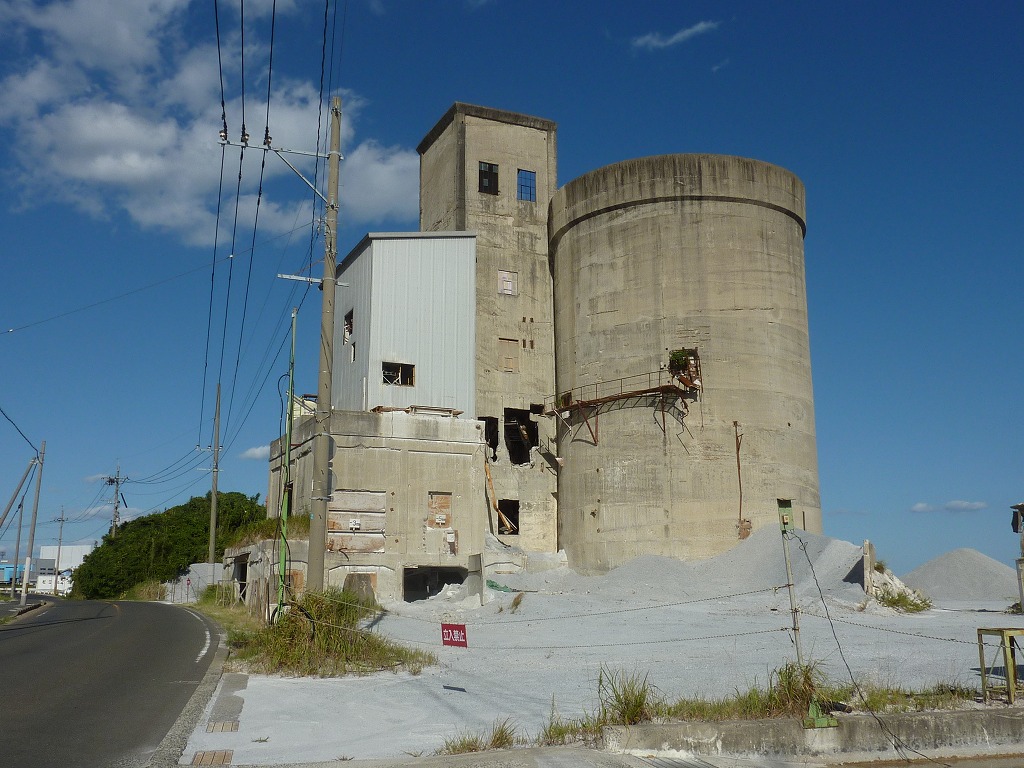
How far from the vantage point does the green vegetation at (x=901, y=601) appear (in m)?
27.2

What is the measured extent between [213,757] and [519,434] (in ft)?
101

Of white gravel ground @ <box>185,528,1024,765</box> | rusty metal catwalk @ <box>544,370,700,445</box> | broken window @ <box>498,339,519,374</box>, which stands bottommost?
white gravel ground @ <box>185,528,1024,765</box>

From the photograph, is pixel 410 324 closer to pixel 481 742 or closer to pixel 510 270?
pixel 510 270

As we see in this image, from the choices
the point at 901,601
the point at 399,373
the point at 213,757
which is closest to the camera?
the point at 213,757

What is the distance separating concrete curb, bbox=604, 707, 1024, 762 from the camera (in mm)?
9320

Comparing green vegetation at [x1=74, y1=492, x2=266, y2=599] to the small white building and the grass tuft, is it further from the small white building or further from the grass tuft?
the grass tuft

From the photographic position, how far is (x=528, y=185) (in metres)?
40.4

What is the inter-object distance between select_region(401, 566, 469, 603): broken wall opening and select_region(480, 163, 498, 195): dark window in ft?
55.2

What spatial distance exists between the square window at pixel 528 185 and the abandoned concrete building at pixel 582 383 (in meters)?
1.79

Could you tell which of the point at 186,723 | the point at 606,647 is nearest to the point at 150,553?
the point at 606,647

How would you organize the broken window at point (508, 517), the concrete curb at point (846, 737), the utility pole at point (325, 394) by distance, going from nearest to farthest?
the concrete curb at point (846, 737), the utility pole at point (325, 394), the broken window at point (508, 517)

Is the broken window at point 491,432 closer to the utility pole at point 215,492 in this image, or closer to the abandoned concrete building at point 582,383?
the abandoned concrete building at point 582,383

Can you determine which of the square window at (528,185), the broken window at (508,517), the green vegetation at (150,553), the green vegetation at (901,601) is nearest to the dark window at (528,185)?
the square window at (528,185)

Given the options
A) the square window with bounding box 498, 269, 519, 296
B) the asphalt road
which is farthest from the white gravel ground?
the square window with bounding box 498, 269, 519, 296
